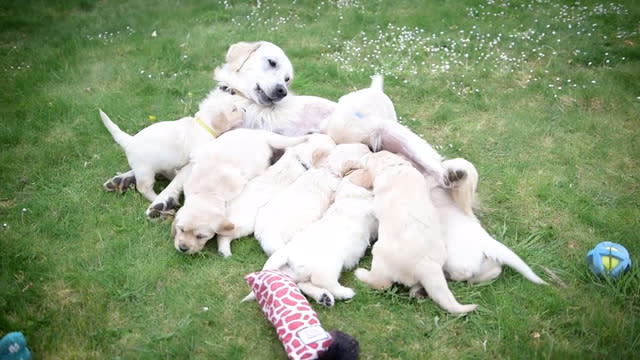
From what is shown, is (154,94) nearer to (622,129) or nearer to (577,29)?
(622,129)

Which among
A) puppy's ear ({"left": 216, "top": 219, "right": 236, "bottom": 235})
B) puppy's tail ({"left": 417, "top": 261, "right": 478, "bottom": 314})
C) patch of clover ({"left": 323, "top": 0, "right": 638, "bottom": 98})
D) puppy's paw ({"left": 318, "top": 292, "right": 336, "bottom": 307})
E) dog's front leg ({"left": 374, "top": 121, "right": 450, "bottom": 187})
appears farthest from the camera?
patch of clover ({"left": 323, "top": 0, "right": 638, "bottom": 98})

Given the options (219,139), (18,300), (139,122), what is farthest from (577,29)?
(18,300)

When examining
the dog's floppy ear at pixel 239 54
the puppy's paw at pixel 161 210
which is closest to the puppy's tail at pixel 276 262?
the puppy's paw at pixel 161 210

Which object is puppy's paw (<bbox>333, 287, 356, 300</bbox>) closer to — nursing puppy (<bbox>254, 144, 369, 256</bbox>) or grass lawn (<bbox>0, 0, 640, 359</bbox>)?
grass lawn (<bbox>0, 0, 640, 359</bbox>)

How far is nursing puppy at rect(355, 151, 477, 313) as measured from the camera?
3.06m

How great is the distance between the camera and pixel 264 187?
405cm

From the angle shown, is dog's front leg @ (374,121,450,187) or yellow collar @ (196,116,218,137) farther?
yellow collar @ (196,116,218,137)

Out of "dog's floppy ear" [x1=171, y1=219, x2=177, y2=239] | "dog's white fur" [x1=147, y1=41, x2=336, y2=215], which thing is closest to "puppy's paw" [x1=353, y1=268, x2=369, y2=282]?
"dog's floppy ear" [x1=171, y1=219, x2=177, y2=239]

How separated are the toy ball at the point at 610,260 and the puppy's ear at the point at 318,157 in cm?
204

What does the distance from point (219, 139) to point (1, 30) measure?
5389mm

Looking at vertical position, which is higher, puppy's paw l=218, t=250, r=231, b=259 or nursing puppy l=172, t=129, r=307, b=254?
nursing puppy l=172, t=129, r=307, b=254

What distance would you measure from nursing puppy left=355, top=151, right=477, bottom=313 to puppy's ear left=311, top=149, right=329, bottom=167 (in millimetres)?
725

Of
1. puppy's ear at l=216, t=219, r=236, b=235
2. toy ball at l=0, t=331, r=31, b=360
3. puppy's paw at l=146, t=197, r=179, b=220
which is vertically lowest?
puppy's paw at l=146, t=197, r=179, b=220

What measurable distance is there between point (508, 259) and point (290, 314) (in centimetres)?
143
